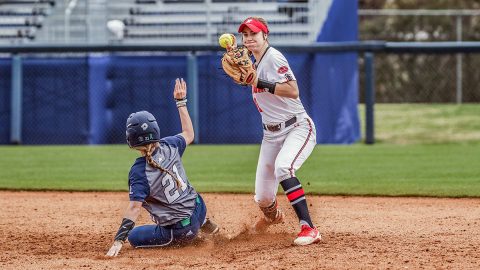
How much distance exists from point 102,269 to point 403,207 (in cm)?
414

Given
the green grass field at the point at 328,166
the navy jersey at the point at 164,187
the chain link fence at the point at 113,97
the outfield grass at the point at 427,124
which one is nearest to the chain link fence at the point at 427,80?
the outfield grass at the point at 427,124

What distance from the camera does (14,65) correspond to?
56.2 ft

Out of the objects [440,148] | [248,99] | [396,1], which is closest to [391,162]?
[440,148]

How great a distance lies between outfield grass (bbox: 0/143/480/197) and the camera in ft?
35.2

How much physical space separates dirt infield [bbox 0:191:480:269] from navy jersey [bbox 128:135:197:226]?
29 centimetres

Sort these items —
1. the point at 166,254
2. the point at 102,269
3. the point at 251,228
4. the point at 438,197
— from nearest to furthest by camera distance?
the point at 102,269 → the point at 166,254 → the point at 251,228 → the point at 438,197

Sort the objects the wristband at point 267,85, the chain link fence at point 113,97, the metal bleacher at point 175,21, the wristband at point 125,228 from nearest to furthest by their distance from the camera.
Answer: the wristband at point 125,228
the wristband at point 267,85
the chain link fence at point 113,97
the metal bleacher at point 175,21

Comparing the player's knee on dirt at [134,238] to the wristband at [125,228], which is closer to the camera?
the wristband at [125,228]

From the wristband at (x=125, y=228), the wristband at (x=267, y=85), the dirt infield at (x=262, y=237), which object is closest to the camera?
the dirt infield at (x=262, y=237)

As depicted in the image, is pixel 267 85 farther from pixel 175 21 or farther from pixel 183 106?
pixel 175 21

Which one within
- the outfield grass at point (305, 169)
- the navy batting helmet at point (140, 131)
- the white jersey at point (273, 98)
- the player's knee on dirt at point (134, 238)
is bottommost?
the outfield grass at point (305, 169)

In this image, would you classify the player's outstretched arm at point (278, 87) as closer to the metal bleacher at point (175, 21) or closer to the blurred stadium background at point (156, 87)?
the blurred stadium background at point (156, 87)

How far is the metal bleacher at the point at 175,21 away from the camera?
1870 centimetres

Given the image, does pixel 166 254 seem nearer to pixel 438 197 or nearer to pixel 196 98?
pixel 438 197
